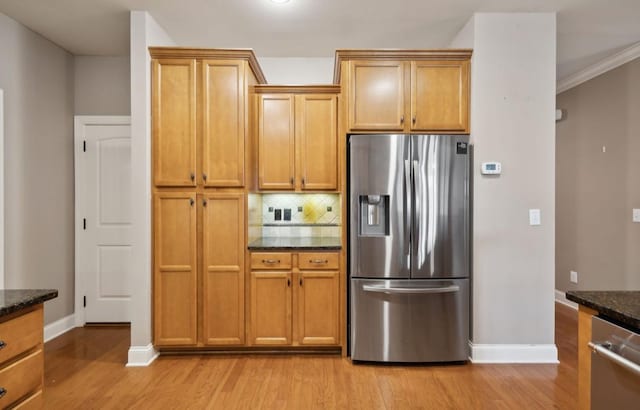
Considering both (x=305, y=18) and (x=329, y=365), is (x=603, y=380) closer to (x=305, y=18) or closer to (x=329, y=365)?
(x=329, y=365)

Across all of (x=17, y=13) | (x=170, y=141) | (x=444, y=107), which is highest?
(x=17, y=13)

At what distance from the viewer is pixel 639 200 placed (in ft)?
11.2

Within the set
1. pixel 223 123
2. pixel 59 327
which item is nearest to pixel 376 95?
pixel 223 123

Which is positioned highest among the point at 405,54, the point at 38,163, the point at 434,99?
the point at 405,54

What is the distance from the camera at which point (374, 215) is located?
2816mm

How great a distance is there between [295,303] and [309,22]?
2.40 m

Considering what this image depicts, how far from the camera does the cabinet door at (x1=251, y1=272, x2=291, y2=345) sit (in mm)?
2904

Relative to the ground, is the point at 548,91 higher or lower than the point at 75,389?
higher

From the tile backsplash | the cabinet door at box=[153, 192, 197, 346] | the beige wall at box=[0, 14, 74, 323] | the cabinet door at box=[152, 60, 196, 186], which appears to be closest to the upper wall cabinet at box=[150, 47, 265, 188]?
the cabinet door at box=[152, 60, 196, 186]

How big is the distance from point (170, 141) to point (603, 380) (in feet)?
9.84

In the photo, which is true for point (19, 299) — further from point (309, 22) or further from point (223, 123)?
point (309, 22)

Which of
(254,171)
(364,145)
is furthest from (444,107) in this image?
(254,171)

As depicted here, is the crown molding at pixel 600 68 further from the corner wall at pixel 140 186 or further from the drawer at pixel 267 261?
the corner wall at pixel 140 186

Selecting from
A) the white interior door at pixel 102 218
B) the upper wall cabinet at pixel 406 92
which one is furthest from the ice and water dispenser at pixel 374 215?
the white interior door at pixel 102 218
